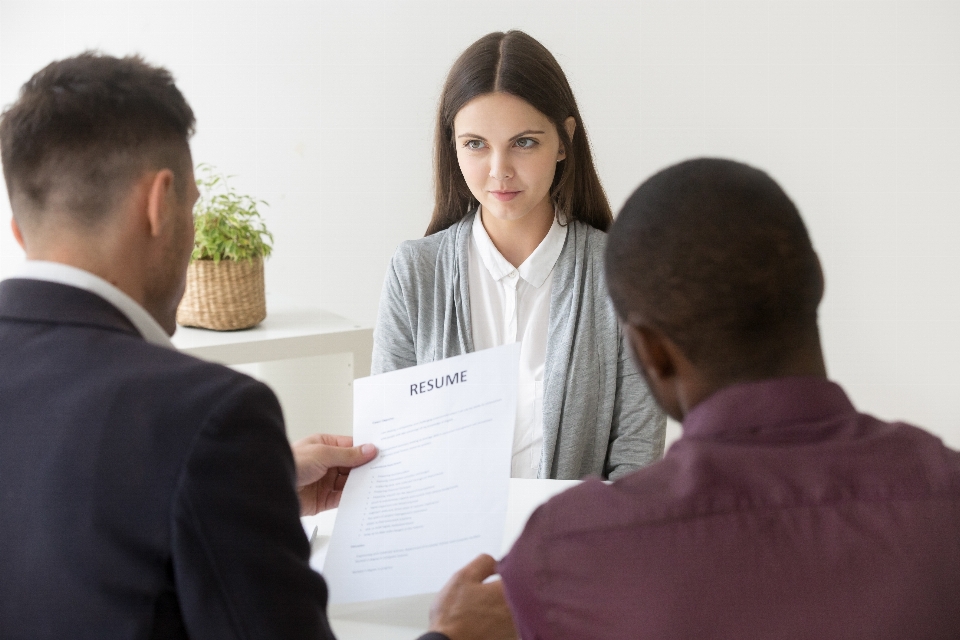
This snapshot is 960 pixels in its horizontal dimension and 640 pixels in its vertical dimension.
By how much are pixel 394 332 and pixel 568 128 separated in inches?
23.0

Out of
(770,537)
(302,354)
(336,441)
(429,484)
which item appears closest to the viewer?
(770,537)

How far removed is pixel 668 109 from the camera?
11.2ft

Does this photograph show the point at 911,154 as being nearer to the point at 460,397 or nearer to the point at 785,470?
the point at 460,397

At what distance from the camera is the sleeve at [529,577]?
2.63ft

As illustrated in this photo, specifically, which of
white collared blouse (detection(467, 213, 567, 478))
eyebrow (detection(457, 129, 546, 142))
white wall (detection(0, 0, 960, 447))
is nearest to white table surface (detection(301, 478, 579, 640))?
white collared blouse (detection(467, 213, 567, 478))

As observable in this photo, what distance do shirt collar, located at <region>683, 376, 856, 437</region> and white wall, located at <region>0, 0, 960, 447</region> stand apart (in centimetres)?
270

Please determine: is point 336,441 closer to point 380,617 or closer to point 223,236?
point 380,617

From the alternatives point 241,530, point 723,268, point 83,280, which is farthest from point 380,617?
point 723,268

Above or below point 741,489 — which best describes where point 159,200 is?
above

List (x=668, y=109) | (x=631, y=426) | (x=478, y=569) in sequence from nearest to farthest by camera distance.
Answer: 1. (x=478, y=569)
2. (x=631, y=426)
3. (x=668, y=109)

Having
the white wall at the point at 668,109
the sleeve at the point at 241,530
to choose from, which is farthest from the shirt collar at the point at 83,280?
the white wall at the point at 668,109

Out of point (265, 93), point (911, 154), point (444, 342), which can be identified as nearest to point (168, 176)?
point (444, 342)

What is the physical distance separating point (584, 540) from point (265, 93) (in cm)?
291

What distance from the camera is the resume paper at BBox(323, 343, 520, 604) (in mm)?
1259
